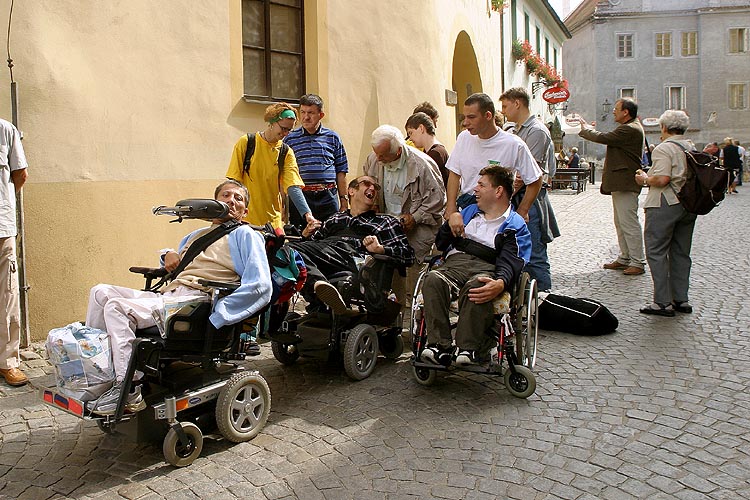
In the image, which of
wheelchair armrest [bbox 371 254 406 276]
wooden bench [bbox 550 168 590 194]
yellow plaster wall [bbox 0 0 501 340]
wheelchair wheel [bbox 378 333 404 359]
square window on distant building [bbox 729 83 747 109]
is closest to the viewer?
wheelchair armrest [bbox 371 254 406 276]

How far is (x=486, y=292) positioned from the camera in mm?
4930

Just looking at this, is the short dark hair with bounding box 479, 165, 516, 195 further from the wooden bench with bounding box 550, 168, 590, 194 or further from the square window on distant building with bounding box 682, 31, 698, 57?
the square window on distant building with bounding box 682, 31, 698, 57

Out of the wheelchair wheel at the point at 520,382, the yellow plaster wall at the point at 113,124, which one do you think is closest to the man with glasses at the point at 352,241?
the wheelchair wheel at the point at 520,382

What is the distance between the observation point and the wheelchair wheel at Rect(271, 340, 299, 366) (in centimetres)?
593

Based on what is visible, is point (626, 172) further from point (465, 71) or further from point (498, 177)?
point (465, 71)

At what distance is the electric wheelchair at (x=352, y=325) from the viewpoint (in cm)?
546

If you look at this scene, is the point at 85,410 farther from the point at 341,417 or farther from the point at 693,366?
the point at 693,366

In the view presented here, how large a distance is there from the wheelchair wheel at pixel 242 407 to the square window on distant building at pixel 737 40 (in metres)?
55.7

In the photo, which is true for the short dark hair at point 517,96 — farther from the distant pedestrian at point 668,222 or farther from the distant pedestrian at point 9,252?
the distant pedestrian at point 9,252

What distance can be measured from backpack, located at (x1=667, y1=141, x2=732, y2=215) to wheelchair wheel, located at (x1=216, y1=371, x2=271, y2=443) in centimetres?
448

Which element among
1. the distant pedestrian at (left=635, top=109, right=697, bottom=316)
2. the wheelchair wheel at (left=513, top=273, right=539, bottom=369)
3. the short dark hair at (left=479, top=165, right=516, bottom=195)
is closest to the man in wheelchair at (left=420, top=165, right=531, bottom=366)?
the short dark hair at (left=479, top=165, right=516, bottom=195)

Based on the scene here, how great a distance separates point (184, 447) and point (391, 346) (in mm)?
2306

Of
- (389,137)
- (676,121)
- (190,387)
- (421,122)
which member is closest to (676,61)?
(676,121)

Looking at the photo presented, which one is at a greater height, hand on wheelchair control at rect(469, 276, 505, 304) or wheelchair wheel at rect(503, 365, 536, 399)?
hand on wheelchair control at rect(469, 276, 505, 304)
